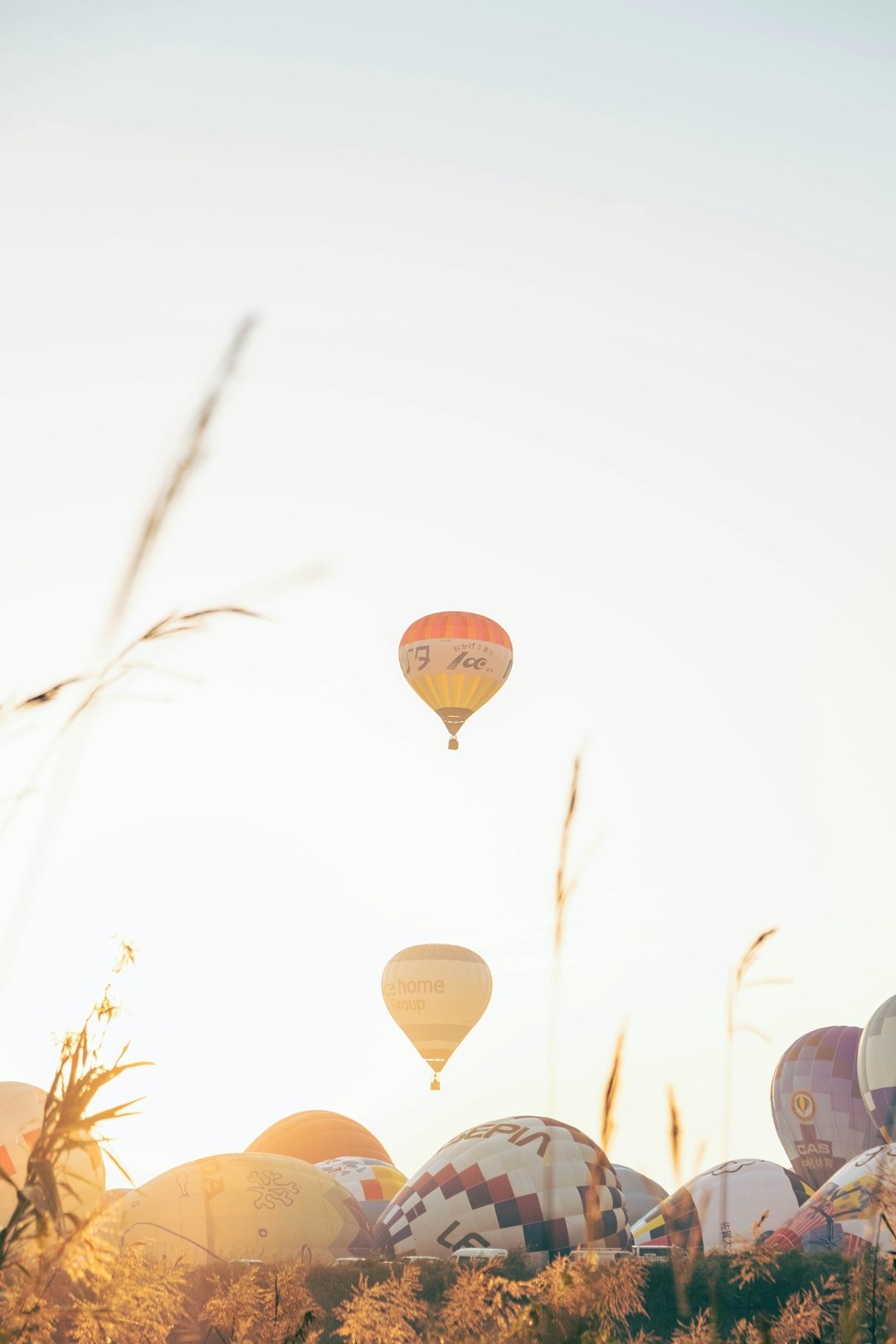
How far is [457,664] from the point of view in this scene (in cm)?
4409

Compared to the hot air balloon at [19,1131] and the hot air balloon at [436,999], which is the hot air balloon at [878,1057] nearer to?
the hot air balloon at [436,999]

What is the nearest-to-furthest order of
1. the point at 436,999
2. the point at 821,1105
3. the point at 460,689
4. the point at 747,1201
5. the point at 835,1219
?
1. the point at 835,1219
2. the point at 747,1201
3. the point at 460,689
4. the point at 821,1105
5. the point at 436,999

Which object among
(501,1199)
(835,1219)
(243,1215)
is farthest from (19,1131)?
(835,1219)

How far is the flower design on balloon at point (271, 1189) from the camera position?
32781 millimetres

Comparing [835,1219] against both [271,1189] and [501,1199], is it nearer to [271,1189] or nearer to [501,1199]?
[501,1199]

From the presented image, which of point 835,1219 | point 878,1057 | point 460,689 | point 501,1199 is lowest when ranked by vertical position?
point 501,1199

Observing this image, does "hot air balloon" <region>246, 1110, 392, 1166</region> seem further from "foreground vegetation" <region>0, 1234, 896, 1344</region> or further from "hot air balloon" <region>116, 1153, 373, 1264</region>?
"foreground vegetation" <region>0, 1234, 896, 1344</region>

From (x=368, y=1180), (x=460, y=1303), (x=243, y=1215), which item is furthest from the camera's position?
(x=368, y=1180)

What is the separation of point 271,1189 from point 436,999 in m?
17.0

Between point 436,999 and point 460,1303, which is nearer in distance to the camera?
point 460,1303

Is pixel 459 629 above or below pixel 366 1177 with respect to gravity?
above

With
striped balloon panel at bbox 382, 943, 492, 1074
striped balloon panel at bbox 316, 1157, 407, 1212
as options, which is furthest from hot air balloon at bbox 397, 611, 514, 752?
striped balloon panel at bbox 316, 1157, 407, 1212

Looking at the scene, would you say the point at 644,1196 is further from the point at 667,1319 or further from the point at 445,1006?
the point at 667,1319

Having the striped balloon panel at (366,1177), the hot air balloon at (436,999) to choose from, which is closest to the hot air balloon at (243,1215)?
the striped balloon panel at (366,1177)
